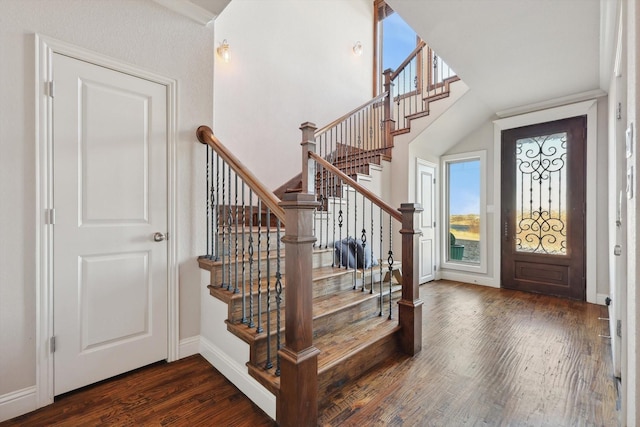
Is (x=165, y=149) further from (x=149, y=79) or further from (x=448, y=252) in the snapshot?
(x=448, y=252)

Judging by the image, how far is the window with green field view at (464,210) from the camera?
15.2 feet

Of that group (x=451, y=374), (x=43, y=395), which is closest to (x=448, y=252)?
(x=451, y=374)

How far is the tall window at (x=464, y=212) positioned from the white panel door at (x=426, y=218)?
0.34 m

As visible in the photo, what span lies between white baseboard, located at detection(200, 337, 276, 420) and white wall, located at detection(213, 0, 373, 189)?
2.39m

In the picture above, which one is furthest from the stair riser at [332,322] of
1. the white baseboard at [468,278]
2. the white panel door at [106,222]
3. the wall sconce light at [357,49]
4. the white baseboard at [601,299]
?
the wall sconce light at [357,49]

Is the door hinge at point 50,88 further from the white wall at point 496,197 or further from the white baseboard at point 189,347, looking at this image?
the white wall at point 496,197

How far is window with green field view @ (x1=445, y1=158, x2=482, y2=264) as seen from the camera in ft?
15.2

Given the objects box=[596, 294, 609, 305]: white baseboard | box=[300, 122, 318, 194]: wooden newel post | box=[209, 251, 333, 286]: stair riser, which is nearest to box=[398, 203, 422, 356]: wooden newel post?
box=[209, 251, 333, 286]: stair riser

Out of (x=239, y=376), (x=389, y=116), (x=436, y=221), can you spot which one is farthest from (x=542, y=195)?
(x=239, y=376)

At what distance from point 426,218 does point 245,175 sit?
3.57m

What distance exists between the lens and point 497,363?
2117mm

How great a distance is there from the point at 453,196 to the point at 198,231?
4.18 meters

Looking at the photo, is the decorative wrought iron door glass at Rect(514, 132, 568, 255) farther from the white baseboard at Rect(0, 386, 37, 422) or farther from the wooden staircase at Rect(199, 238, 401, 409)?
the white baseboard at Rect(0, 386, 37, 422)

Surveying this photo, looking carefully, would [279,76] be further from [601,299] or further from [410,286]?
[601,299]
